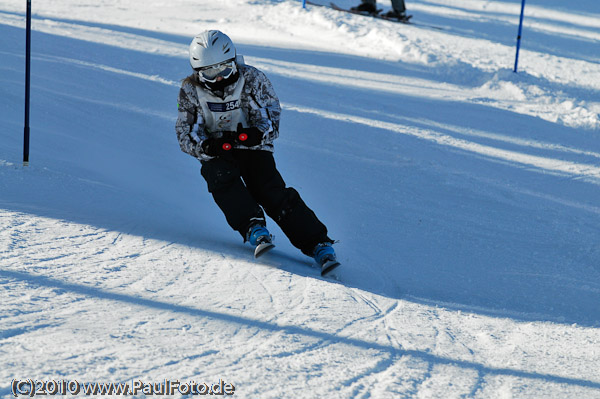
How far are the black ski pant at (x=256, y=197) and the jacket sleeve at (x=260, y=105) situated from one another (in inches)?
6.8

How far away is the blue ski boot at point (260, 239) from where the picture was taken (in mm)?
4254

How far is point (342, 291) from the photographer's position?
155 inches

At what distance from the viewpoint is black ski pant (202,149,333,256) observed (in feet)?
14.5

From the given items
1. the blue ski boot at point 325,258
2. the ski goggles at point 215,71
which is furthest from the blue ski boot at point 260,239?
the ski goggles at point 215,71

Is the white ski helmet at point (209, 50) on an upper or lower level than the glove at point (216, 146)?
upper

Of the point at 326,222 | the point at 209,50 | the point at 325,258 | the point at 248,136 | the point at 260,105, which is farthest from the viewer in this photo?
the point at 326,222

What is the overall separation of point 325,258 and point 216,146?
99cm

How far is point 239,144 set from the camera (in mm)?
4652

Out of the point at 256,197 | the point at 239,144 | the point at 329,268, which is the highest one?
the point at 239,144

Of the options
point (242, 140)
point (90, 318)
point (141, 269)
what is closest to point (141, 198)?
point (242, 140)

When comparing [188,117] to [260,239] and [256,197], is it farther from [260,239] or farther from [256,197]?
[260,239]

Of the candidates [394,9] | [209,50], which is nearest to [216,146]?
[209,50]

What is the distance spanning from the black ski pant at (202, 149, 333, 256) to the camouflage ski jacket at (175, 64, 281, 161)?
11 cm

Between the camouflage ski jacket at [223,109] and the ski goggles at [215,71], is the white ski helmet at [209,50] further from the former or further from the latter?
the camouflage ski jacket at [223,109]
